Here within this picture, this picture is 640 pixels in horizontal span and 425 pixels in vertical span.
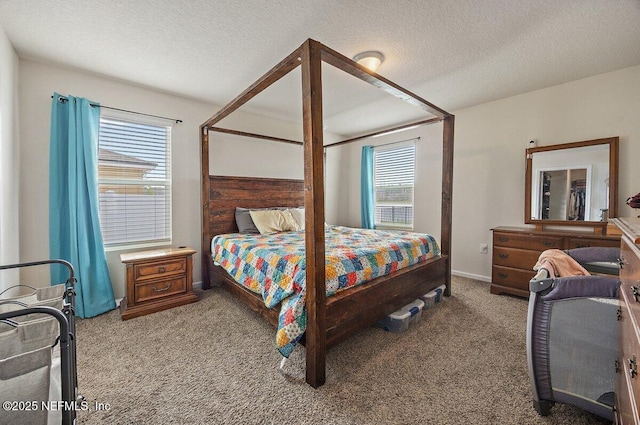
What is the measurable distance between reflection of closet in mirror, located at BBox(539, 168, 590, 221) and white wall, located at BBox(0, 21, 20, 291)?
515 cm

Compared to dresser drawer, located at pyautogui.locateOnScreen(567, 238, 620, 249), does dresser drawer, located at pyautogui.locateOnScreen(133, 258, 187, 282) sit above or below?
below

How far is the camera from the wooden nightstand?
249 centimetres

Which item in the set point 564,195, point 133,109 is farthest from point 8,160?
point 564,195

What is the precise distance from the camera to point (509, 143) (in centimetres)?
332

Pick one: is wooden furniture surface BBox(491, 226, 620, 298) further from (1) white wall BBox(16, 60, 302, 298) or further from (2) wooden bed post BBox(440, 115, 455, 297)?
(1) white wall BBox(16, 60, 302, 298)

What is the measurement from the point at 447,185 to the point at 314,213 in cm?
206

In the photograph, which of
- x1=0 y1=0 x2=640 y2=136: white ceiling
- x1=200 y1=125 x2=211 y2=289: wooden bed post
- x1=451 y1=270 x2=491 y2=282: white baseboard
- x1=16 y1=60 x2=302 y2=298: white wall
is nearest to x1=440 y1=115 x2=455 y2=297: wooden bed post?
x1=0 y1=0 x2=640 y2=136: white ceiling

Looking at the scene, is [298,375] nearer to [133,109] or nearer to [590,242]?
[590,242]

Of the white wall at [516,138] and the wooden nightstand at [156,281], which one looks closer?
the wooden nightstand at [156,281]

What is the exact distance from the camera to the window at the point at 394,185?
435 cm

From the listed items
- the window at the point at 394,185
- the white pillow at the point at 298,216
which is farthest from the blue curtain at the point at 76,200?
the window at the point at 394,185

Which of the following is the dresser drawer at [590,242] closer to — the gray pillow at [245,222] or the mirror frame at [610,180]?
the mirror frame at [610,180]

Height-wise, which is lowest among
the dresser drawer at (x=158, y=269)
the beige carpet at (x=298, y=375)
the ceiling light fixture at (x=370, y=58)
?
the beige carpet at (x=298, y=375)

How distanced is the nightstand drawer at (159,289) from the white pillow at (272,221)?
1068 mm
